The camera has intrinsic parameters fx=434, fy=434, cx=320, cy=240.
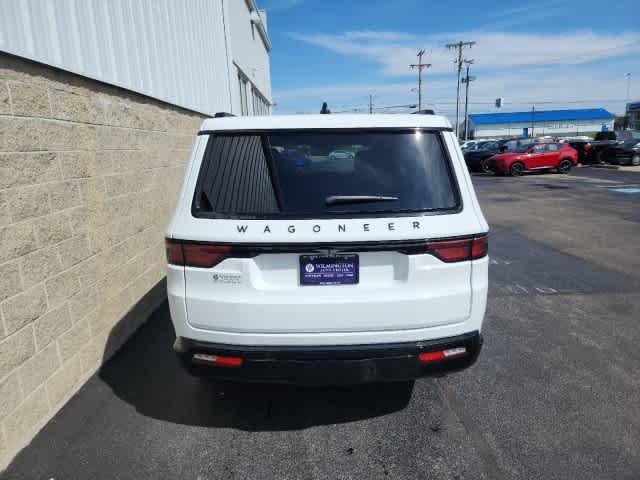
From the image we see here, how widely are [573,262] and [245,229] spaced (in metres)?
6.02

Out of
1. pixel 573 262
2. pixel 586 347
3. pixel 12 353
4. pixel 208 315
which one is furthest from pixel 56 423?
pixel 573 262

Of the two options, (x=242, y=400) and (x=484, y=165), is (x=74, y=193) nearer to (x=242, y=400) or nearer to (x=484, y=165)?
(x=242, y=400)

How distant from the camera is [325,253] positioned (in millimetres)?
2314

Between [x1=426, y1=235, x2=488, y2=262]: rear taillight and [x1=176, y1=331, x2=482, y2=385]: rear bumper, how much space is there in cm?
47

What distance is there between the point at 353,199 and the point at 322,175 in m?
0.26

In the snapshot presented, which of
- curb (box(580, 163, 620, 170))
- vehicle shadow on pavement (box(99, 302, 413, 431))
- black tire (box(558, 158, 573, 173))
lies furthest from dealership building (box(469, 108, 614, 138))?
vehicle shadow on pavement (box(99, 302, 413, 431))

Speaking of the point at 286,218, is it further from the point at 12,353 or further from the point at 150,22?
the point at 150,22

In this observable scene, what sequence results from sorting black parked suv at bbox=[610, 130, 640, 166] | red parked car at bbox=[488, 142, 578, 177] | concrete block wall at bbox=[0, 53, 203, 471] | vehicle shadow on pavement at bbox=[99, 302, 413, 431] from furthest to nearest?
black parked suv at bbox=[610, 130, 640, 166] < red parked car at bbox=[488, 142, 578, 177] < vehicle shadow on pavement at bbox=[99, 302, 413, 431] < concrete block wall at bbox=[0, 53, 203, 471]

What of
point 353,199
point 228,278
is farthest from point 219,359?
point 353,199

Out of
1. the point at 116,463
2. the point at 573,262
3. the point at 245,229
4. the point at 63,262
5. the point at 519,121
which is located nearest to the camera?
the point at 245,229

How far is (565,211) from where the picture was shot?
37.0ft

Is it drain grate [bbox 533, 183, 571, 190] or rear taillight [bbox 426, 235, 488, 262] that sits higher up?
rear taillight [bbox 426, 235, 488, 262]

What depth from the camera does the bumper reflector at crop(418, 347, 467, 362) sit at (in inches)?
96.7

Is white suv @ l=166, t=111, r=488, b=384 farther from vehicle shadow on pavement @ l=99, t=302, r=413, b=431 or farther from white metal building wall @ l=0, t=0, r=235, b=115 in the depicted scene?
white metal building wall @ l=0, t=0, r=235, b=115
